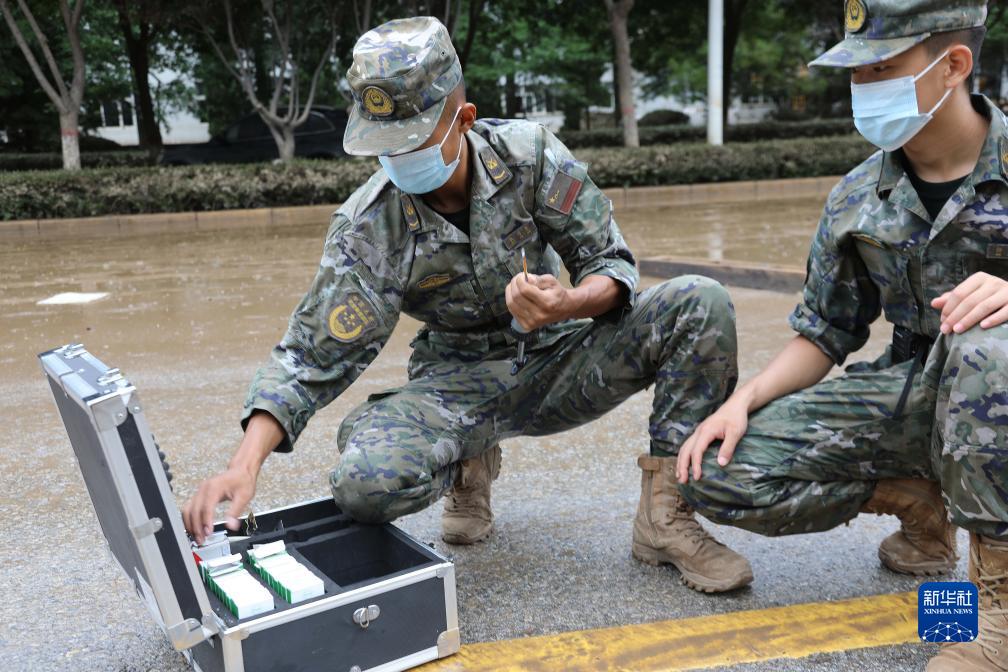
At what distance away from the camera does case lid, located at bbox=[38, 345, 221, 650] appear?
5.20 ft

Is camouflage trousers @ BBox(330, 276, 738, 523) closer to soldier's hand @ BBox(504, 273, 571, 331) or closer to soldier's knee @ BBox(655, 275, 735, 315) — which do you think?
soldier's knee @ BBox(655, 275, 735, 315)

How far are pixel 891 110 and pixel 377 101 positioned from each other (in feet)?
3.62

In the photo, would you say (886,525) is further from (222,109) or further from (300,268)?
(222,109)

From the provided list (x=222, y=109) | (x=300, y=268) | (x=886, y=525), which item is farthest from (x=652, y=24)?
(x=886, y=525)

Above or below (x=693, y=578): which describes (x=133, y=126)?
above

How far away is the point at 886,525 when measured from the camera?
2723 millimetres

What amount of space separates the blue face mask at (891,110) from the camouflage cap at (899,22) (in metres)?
0.07

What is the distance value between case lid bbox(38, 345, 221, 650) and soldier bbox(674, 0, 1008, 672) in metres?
1.06

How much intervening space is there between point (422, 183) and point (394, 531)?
805 mm

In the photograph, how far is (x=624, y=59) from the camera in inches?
600

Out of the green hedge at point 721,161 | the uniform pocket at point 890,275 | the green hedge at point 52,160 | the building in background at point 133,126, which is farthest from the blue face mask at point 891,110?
the building in background at point 133,126

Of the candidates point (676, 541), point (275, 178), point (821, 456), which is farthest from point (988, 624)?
point (275, 178)

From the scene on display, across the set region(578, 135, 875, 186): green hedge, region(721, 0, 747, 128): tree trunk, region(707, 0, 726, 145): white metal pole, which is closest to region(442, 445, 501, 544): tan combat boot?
region(578, 135, 875, 186): green hedge

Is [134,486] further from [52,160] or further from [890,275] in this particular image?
[52,160]
